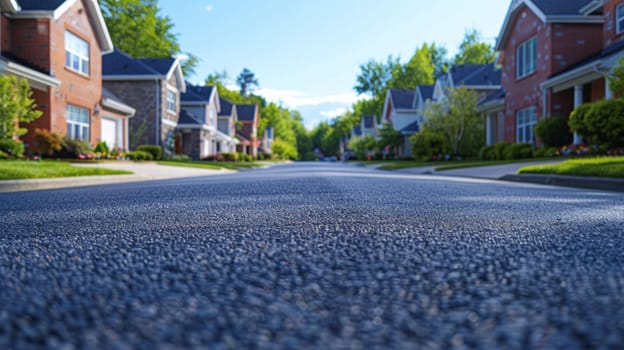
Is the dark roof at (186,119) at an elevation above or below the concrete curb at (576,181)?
above

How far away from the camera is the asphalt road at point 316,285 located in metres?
1.12

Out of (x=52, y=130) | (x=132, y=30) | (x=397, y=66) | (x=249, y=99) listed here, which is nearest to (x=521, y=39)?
(x=52, y=130)

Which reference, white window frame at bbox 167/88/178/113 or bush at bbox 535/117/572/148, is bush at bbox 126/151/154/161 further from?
bush at bbox 535/117/572/148

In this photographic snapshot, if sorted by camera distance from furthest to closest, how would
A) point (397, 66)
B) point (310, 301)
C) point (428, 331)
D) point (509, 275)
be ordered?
point (397, 66)
point (509, 275)
point (310, 301)
point (428, 331)

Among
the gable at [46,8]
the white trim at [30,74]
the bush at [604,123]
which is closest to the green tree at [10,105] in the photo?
the white trim at [30,74]

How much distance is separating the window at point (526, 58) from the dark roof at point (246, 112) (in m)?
36.6

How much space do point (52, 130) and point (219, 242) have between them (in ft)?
51.2

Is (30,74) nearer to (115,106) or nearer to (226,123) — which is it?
(115,106)

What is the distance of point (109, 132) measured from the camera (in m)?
21.1

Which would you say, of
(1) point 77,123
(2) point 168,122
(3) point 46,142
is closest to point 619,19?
(3) point 46,142

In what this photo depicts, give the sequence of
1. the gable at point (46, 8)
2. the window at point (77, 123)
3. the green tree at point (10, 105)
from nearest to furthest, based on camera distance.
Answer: the green tree at point (10, 105) → the gable at point (46, 8) → the window at point (77, 123)

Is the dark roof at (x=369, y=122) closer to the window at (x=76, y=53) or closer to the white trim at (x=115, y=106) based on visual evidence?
the white trim at (x=115, y=106)

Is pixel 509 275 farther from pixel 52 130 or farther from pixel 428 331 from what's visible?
pixel 52 130

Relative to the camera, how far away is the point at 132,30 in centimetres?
3741
